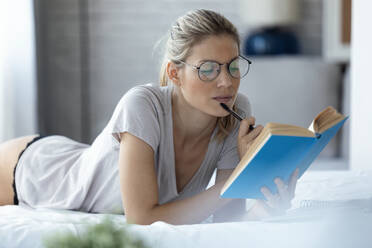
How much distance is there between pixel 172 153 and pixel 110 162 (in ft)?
0.80

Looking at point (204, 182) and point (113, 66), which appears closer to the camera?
point (204, 182)

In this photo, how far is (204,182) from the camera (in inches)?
70.6

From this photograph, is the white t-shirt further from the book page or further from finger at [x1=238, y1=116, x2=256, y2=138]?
the book page

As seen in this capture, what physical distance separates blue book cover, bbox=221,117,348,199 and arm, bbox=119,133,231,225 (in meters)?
0.18

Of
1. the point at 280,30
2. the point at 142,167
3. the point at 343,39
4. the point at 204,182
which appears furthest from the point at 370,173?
the point at 280,30

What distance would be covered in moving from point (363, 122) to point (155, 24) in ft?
8.51

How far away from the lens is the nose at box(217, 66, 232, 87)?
1506mm

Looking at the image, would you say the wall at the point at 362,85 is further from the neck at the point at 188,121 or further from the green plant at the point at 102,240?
Answer: the green plant at the point at 102,240

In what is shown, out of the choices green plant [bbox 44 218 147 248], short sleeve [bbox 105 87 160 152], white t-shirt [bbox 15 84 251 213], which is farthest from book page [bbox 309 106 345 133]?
green plant [bbox 44 218 147 248]

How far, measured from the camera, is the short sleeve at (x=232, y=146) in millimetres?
1694

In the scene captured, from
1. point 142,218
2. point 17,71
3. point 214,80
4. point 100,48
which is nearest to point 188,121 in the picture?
point 214,80

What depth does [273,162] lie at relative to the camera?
127 centimetres

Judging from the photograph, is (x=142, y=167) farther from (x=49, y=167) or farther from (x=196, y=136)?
(x=49, y=167)

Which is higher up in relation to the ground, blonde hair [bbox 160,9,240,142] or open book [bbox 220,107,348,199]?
blonde hair [bbox 160,9,240,142]
